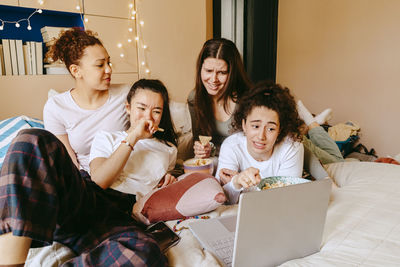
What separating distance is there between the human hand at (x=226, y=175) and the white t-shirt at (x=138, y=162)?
0.83 ft

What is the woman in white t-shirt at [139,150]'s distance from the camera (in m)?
1.14

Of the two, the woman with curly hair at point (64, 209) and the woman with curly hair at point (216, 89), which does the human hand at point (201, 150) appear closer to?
the woman with curly hair at point (216, 89)

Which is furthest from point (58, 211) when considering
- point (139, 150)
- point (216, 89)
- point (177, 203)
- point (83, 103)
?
point (216, 89)

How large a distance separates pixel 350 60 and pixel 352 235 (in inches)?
95.2

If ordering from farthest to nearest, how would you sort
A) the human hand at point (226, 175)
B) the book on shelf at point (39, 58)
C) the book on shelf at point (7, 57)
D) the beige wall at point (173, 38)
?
1. the beige wall at point (173, 38)
2. the book on shelf at point (39, 58)
3. the book on shelf at point (7, 57)
4. the human hand at point (226, 175)

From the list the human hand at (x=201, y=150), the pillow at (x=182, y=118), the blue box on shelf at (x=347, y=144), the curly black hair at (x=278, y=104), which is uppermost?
the curly black hair at (x=278, y=104)

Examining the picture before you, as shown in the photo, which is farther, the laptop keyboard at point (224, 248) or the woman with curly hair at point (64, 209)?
the laptop keyboard at point (224, 248)

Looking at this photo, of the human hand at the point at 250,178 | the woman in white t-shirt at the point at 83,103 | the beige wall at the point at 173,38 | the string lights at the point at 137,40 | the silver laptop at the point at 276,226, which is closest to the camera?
the silver laptop at the point at 276,226

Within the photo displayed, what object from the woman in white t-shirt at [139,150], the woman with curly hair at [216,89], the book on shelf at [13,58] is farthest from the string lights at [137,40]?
the woman in white t-shirt at [139,150]

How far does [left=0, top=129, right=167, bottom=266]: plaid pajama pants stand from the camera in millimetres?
722

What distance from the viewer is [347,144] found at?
270 cm

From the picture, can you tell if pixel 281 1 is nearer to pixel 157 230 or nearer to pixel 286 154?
pixel 286 154

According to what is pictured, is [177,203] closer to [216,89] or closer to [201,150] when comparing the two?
[201,150]

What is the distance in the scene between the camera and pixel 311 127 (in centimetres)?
216
